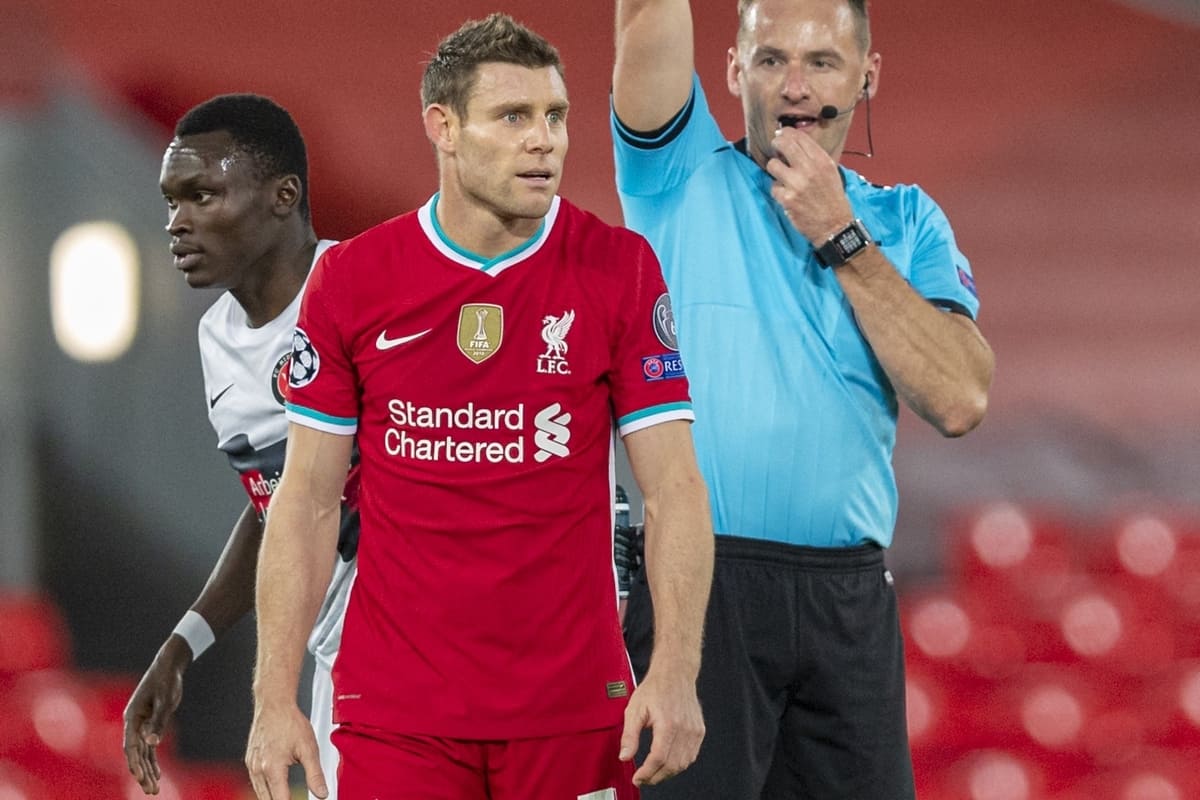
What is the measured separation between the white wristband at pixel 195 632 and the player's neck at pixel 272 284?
50 centimetres

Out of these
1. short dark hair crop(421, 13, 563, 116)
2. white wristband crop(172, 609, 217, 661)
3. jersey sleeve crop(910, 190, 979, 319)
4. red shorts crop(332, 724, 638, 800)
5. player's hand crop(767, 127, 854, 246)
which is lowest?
red shorts crop(332, 724, 638, 800)

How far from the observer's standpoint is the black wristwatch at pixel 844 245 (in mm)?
2029

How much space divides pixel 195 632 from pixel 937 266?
132 centimetres

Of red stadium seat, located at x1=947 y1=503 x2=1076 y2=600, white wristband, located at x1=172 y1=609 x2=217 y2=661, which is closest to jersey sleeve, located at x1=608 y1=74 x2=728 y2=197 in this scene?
white wristband, located at x1=172 y1=609 x2=217 y2=661

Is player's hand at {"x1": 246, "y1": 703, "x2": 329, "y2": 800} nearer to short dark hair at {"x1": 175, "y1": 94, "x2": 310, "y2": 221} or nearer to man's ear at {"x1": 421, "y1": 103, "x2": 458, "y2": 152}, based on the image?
man's ear at {"x1": 421, "y1": 103, "x2": 458, "y2": 152}

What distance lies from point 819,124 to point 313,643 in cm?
115

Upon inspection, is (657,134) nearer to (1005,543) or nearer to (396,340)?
(396,340)

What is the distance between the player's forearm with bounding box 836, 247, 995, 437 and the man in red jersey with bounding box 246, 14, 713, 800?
35 centimetres

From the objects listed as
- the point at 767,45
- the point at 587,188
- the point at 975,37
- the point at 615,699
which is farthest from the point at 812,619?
the point at 975,37

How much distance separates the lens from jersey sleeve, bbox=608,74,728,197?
6.95 ft

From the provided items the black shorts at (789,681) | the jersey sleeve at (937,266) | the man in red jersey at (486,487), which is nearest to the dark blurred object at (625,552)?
the black shorts at (789,681)

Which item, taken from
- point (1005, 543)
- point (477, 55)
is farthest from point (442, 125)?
point (1005, 543)

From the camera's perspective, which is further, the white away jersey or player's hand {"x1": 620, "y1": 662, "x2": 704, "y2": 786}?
the white away jersey

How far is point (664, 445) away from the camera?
1761mm
